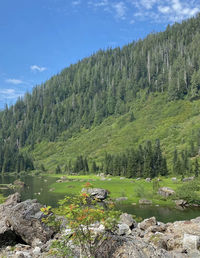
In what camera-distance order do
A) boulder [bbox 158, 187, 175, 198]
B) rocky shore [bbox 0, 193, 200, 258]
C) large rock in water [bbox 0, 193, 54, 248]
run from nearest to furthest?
rocky shore [bbox 0, 193, 200, 258] → large rock in water [bbox 0, 193, 54, 248] → boulder [bbox 158, 187, 175, 198]

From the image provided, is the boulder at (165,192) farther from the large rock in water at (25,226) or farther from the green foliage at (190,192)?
the large rock in water at (25,226)

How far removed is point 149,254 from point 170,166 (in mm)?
123897

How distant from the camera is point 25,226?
29.6m

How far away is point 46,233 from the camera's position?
29.0 meters

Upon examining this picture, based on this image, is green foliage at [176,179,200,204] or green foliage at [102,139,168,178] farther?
green foliage at [102,139,168,178]

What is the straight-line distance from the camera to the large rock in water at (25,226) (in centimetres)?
2903

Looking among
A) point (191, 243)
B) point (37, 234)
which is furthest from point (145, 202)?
point (191, 243)

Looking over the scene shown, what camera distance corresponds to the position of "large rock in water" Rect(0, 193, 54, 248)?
95.2 feet

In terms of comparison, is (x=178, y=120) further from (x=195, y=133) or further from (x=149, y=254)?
(x=149, y=254)

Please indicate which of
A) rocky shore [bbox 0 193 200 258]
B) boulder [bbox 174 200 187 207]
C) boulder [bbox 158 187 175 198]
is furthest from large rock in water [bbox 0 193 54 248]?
boulder [bbox 158 187 175 198]

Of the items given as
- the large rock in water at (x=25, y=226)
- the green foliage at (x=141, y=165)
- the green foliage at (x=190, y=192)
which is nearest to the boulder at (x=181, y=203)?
the green foliage at (x=190, y=192)

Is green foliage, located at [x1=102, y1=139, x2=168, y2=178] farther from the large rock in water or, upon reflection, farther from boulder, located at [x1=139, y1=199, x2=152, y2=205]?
the large rock in water

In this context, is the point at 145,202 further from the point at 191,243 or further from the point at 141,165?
the point at 141,165

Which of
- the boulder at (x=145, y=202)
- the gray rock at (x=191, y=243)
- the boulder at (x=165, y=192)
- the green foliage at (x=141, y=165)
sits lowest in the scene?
the boulder at (x=145, y=202)
